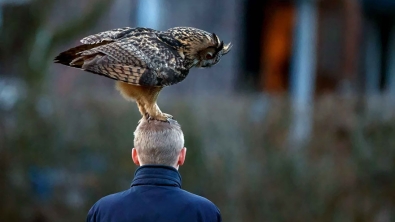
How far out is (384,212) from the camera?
9547 millimetres

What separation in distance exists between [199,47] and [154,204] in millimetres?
1325

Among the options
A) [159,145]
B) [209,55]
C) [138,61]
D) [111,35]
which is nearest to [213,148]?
[209,55]

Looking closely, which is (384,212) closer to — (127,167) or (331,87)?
(127,167)

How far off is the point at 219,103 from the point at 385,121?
2001mm

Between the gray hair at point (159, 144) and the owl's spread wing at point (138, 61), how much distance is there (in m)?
0.45

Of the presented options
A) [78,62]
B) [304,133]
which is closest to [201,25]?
[304,133]

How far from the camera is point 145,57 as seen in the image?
4598 mm

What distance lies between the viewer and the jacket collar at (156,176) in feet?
12.8

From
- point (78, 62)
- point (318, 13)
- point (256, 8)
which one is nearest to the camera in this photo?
point (78, 62)

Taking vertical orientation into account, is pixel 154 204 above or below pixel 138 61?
below

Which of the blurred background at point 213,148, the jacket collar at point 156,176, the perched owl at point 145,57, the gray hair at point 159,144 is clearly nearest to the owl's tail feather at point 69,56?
the perched owl at point 145,57

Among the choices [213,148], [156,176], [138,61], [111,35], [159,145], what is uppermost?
[111,35]

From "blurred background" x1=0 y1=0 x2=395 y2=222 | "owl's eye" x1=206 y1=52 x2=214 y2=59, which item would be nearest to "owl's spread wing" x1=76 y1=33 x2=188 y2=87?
"owl's eye" x1=206 y1=52 x2=214 y2=59

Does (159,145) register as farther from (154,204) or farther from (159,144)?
(154,204)
